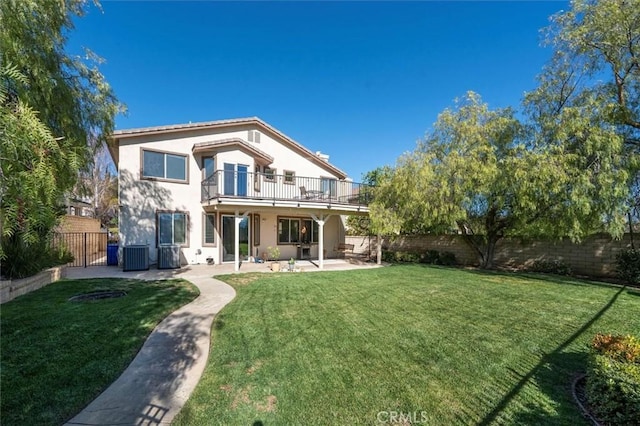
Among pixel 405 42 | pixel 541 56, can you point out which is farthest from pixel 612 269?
pixel 405 42

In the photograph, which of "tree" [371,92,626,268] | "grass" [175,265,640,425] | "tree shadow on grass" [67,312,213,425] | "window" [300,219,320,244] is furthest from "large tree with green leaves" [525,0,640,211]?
Answer: "tree shadow on grass" [67,312,213,425]

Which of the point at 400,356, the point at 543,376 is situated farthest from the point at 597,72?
the point at 400,356

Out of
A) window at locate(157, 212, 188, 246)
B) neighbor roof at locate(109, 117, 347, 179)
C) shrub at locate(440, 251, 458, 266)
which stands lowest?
shrub at locate(440, 251, 458, 266)

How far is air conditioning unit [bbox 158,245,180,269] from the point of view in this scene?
11703 millimetres

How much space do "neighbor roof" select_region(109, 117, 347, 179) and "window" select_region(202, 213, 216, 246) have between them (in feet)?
13.4

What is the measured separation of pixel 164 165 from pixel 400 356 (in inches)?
494

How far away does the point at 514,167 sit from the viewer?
10.7 meters

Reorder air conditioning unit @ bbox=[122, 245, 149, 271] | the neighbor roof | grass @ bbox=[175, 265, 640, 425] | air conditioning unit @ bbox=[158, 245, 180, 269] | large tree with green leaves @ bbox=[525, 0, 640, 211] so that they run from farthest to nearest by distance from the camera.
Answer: the neighbor roof, air conditioning unit @ bbox=[158, 245, 180, 269], air conditioning unit @ bbox=[122, 245, 149, 271], large tree with green leaves @ bbox=[525, 0, 640, 211], grass @ bbox=[175, 265, 640, 425]

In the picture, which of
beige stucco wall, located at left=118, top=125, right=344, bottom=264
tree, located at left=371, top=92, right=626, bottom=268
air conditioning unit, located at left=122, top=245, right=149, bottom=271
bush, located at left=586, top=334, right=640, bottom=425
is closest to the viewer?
bush, located at left=586, top=334, right=640, bottom=425

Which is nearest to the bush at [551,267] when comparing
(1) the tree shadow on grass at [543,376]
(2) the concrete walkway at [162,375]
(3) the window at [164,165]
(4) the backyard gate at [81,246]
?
(1) the tree shadow on grass at [543,376]

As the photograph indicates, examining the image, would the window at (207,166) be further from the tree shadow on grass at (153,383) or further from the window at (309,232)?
the tree shadow on grass at (153,383)

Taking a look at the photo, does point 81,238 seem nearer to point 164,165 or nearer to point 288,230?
point 164,165

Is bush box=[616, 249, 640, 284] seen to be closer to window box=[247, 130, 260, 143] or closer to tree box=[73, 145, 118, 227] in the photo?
window box=[247, 130, 260, 143]

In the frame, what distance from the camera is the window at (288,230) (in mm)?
16141
